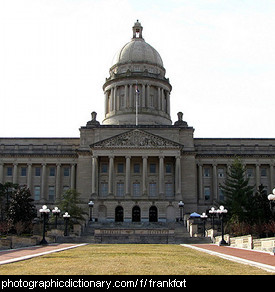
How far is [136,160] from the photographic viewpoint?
246 ft

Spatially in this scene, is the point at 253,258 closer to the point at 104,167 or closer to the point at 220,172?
the point at 104,167

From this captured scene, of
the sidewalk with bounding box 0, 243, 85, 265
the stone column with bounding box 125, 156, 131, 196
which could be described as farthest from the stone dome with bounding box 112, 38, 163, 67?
the sidewalk with bounding box 0, 243, 85, 265

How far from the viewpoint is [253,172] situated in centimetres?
8031

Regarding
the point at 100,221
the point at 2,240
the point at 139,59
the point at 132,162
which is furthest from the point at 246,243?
the point at 139,59

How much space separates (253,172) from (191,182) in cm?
1248

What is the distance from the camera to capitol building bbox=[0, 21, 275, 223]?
71688mm

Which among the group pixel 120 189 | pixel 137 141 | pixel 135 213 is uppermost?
pixel 137 141

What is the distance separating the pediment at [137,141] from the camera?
7231 cm

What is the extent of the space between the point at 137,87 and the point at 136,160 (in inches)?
607

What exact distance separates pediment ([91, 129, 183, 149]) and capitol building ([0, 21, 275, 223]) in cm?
16

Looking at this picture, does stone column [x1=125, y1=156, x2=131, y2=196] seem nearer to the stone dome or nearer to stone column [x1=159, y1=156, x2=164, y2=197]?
stone column [x1=159, y1=156, x2=164, y2=197]

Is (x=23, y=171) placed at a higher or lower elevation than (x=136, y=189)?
higher

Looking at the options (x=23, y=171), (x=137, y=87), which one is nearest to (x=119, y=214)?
(x=23, y=171)
